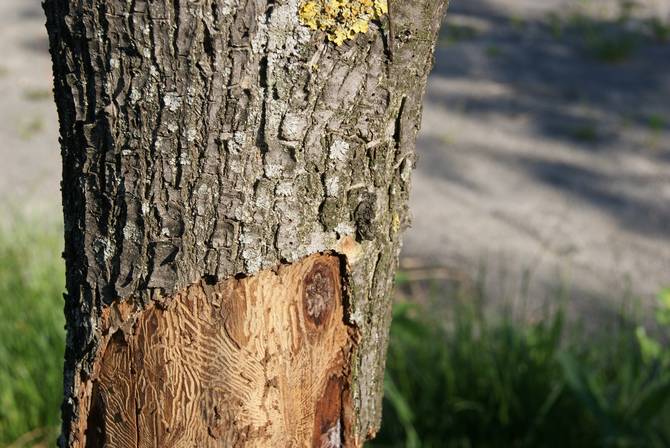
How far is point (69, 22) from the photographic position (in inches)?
39.6

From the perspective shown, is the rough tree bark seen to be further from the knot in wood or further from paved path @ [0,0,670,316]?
paved path @ [0,0,670,316]

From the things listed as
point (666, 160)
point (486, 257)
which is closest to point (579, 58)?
point (666, 160)

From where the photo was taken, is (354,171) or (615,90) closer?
Answer: (354,171)

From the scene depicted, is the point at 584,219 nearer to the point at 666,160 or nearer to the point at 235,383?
the point at 666,160

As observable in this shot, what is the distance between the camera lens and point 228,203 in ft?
3.50

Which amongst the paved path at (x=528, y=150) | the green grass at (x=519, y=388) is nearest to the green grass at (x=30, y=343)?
the paved path at (x=528, y=150)

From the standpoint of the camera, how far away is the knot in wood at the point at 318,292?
118 cm

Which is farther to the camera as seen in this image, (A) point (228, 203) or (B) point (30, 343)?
(B) point (30, 343)

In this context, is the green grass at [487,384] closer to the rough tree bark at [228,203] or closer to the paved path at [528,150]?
the paved path at [528,150]

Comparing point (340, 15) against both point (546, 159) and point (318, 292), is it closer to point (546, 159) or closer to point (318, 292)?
point (318, 292)

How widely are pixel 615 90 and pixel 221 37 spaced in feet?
17.3

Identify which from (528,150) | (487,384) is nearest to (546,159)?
(528,150)

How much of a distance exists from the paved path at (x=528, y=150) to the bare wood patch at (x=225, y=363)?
93.5 inches

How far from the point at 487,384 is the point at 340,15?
1920 millimetres
